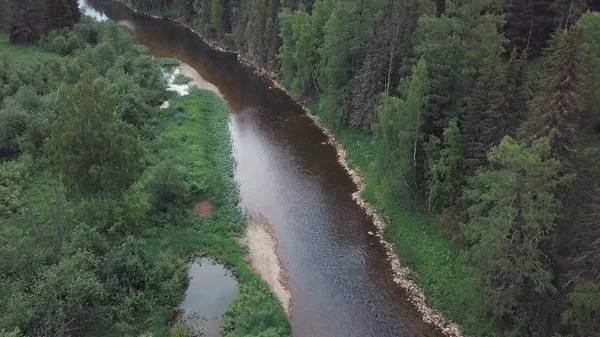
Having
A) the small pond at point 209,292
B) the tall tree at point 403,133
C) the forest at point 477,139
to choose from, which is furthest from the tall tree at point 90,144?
the forest at point 477,139

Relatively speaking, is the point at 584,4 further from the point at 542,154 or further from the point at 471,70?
the point at 542,154

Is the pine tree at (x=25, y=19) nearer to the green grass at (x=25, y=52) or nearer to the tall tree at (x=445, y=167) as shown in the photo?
the green grass at (x=25, y=52)

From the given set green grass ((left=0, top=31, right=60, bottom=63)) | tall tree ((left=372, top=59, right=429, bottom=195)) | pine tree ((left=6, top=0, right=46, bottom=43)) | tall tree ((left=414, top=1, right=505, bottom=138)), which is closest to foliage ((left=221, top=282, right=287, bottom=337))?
tall tree ((left=372, top=59, right=429, bottom=195))

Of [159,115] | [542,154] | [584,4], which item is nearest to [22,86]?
[159,115]

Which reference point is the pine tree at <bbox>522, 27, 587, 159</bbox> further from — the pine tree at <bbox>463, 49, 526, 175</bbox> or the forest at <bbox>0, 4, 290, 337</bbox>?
the forest at <bbox>0, 4, 290, 337</bbox>

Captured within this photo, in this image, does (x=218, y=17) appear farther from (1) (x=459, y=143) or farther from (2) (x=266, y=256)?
(1) (x=459, y=143)

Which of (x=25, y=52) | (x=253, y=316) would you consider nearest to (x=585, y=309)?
(x=253, y=316)

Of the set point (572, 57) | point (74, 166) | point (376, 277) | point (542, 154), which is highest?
point (572, 57)
